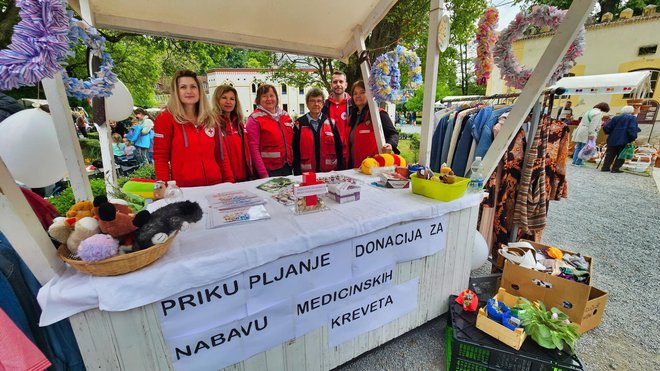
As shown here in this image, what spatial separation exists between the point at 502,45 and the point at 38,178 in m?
3.77

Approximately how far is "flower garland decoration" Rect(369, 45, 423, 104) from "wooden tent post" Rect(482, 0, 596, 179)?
78 centimetres

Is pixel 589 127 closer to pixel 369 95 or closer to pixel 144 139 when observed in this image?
pixel 369 95

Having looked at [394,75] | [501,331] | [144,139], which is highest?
[394,75]

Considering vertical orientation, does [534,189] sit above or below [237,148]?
below

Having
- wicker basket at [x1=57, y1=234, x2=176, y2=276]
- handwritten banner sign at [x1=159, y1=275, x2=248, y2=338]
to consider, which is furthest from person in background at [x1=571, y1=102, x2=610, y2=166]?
wicker basket at [x1=57, y1=234, x2=176, y2=276]

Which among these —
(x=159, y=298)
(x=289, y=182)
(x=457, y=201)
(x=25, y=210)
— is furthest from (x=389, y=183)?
(x=25, y=210)

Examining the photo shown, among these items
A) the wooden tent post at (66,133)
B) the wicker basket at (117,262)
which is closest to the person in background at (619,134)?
the wicker basket at (117,262)

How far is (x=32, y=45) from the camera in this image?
2.59 feet

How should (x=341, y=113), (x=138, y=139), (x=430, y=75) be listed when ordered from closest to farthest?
(x=430, y=75) < (x=341, y=113) < (x=138, y=139)

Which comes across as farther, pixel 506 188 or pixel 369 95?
pixel 369 95

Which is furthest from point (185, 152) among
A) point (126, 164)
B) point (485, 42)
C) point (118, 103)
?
point (126, 164)

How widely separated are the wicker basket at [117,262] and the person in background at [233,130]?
1.51m

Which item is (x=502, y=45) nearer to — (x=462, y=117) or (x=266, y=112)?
(x=462, y=117)

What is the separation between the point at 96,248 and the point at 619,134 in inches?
381
